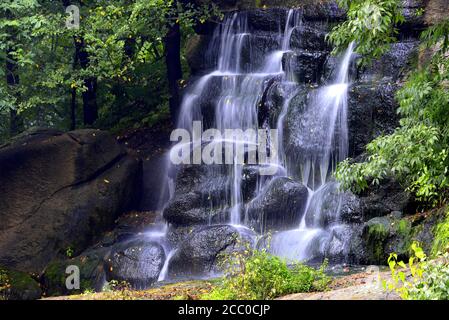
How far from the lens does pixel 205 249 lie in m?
14.5

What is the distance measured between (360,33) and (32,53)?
11411 millimetres

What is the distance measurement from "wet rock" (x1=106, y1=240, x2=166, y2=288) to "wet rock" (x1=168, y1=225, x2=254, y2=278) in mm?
454

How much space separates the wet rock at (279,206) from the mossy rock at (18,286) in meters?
5.01

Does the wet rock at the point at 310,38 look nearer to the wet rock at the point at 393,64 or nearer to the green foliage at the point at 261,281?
the wet rock at the point at 393,64

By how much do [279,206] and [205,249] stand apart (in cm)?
193

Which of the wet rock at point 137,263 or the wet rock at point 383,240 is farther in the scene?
the wet rock at point 137,263

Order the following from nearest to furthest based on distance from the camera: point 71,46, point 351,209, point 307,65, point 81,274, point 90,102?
point 351,209
point 81,274
point 307,65
point 71,46
point 90,102

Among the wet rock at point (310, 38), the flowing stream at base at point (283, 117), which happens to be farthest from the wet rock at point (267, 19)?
the wet rock at point (310, 38)

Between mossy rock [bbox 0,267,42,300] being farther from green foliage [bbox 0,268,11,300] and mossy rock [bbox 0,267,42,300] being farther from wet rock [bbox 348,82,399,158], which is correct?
wet rock [bbox 348,82,399,158]

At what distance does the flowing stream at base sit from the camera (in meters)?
14.3

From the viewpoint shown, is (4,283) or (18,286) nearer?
(4,283)

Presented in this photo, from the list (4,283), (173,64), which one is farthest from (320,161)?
(4,283)

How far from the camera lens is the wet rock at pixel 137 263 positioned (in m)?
14.9

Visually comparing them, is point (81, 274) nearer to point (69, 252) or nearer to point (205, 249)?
point (69, 252)
